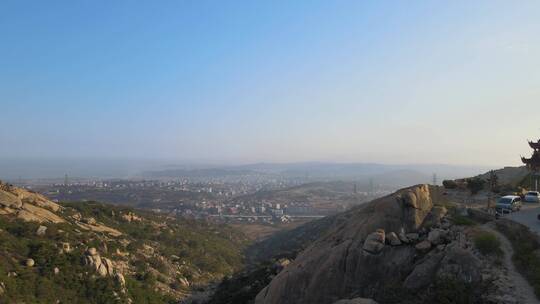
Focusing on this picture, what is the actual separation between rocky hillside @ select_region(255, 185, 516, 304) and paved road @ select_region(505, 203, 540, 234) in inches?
173

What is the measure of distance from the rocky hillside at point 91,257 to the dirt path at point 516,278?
136 ft

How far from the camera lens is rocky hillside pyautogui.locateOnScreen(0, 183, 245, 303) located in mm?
45031

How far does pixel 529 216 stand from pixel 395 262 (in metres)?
12.4

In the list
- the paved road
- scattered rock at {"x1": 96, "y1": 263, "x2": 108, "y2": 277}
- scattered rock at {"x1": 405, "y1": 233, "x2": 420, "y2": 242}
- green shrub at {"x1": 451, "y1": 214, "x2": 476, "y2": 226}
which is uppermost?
green shrub at {"x1": 451, "y1": 214, "x2": 476, "y2": 226}

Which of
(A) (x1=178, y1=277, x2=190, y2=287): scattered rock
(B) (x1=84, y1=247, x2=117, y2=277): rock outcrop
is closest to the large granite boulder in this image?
(B) (x1=84, y1=247, x2=117, y2=277): rock outcrop

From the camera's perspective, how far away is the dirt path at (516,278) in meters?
13.1

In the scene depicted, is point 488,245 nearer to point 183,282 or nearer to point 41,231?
point 183,282

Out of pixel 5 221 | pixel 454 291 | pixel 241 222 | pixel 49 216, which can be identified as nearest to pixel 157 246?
pixel 49 216

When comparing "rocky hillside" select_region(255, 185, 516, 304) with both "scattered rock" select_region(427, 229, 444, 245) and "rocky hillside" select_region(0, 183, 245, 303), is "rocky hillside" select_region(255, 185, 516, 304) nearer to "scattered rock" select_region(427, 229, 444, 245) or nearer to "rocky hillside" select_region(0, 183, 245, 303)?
"scattered rock" select_region(427, 229, 444, 245)

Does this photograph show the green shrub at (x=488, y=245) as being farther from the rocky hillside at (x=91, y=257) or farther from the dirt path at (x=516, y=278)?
the rocky hillside at (x=91, y=257)

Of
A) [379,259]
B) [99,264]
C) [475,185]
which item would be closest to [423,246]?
[379,259]

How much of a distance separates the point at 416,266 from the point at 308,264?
471 centimetres

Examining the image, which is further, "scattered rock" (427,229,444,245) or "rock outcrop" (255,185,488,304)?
"scattered rock" (427,229,444,245)

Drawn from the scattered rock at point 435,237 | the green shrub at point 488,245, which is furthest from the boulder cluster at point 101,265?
the green shrub at point 488,245
